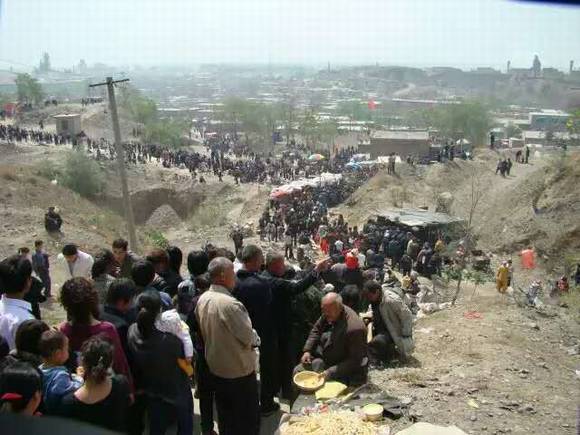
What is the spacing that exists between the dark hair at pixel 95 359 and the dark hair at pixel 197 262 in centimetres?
174

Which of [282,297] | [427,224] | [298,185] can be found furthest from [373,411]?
[298,185]

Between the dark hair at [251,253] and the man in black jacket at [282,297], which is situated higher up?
the dark hair at [251,253]

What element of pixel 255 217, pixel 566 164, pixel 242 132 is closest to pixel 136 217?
pixel 255 217

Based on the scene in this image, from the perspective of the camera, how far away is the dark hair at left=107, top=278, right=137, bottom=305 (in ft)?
12.5

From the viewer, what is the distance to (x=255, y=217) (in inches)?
934

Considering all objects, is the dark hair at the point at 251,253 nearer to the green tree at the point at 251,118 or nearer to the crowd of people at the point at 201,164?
the crowd of people at the point at 201,164

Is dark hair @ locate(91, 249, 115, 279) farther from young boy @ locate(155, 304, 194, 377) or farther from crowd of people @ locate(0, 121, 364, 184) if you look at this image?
crowd of people @ locate(0, 121, 364, 184)

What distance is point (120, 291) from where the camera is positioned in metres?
3.82

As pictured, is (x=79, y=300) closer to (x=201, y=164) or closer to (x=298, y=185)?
(x=298, y=185)

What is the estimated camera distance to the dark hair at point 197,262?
4.72 meters

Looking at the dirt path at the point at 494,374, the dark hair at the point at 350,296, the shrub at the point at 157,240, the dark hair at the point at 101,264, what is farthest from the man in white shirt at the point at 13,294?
the shrub at the point at 157,240

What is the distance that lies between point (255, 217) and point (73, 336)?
798 inches

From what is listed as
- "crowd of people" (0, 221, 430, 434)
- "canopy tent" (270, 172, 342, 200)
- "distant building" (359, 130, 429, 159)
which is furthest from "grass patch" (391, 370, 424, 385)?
"distant building" (359, 130, 429, 159)

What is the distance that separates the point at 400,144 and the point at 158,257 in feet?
113
